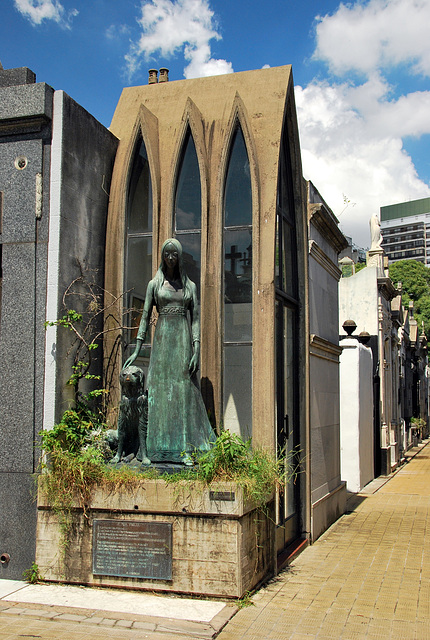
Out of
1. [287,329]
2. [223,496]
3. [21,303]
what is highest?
A: [21,303]

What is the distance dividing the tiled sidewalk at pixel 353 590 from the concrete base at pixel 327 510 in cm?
14

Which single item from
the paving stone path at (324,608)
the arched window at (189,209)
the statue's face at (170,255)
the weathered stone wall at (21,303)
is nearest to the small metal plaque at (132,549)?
the paving stone path at (324,608)

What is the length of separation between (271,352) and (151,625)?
3324 millimetres

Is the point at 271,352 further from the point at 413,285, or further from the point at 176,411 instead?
the point at 413,285

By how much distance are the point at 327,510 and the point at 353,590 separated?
151 inches

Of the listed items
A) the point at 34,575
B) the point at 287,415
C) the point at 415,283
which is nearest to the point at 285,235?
the point at 287,415

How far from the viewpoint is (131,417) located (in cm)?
713

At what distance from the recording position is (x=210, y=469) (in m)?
6.52

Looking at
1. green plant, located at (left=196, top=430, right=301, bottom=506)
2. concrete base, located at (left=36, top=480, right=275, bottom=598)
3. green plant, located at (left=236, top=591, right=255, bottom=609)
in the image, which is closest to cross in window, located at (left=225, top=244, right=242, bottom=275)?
green plant, located at (left=196, top=430, right=301, bottom=506)

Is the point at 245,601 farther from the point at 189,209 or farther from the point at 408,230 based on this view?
the point at 408,230

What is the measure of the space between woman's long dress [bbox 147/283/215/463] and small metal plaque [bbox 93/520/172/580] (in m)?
0.79

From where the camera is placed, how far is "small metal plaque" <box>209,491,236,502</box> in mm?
6387

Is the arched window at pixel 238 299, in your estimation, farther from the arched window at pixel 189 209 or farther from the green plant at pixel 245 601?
the green plant at pixel 245 601

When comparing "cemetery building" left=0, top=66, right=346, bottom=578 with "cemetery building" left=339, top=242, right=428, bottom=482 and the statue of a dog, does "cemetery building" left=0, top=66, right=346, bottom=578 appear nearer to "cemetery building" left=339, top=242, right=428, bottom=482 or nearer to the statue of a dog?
the statue of a dog
